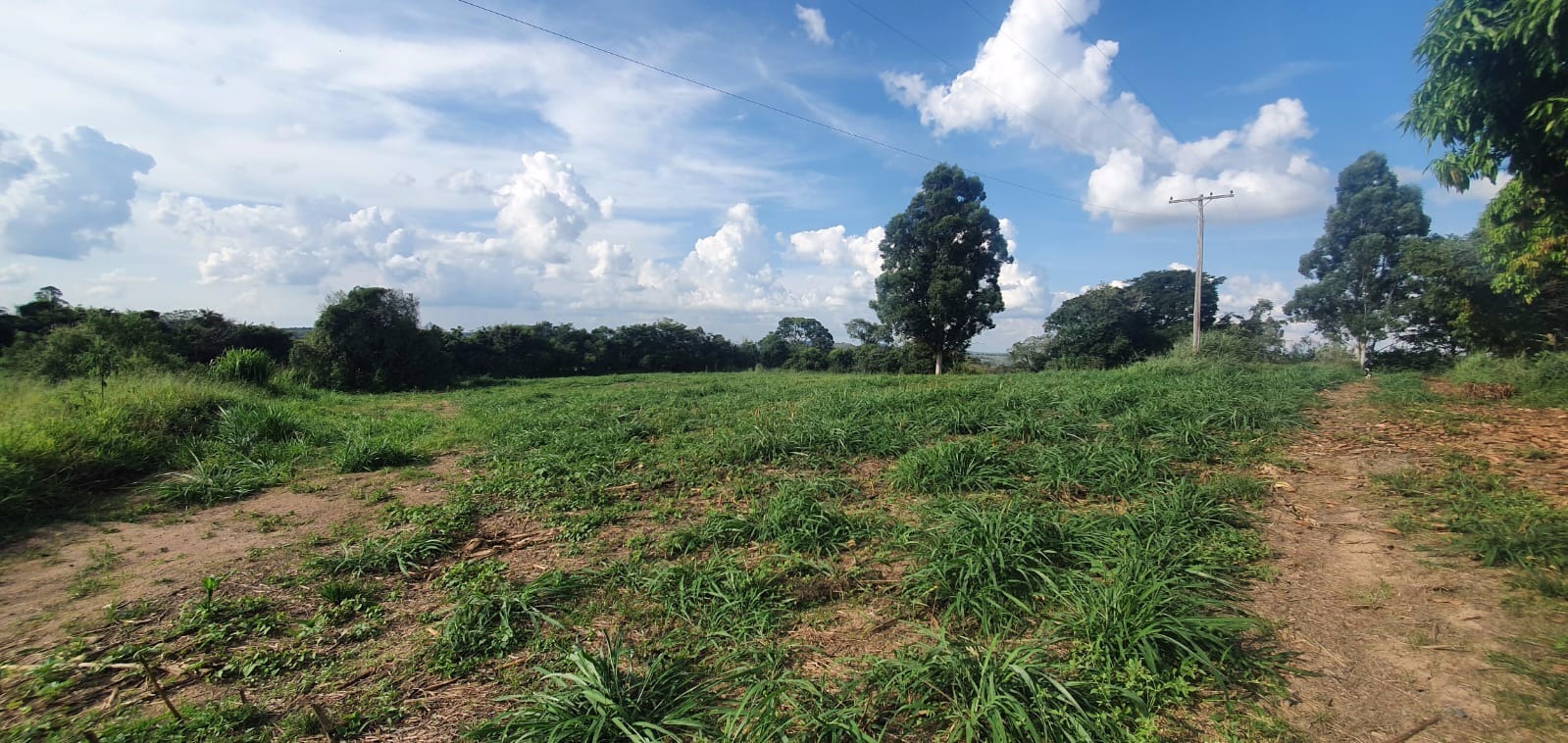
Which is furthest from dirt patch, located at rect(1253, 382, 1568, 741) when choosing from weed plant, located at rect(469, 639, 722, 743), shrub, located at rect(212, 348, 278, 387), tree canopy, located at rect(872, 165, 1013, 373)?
tree canopy, located at rect(872, 165, 1013, 373)

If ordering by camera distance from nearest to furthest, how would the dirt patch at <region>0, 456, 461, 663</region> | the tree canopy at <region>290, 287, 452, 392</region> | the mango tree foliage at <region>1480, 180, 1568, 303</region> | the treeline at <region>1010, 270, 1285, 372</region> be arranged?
1. the dirt patch at <region>0, 456, 461, 663</region>
2. the mango tree foliage at <region>1480, 180, 1568, 303</region>
3. the tree canopy at <region>290, 287, 452, 392</region>
4. the treeline at <region>1010, 270, 1285, 372</region>

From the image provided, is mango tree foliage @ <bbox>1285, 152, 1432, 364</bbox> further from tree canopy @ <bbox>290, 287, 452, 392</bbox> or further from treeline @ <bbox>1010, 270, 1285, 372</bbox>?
tree canopy @ <bbox>290, 287, 452, 392</bbox>

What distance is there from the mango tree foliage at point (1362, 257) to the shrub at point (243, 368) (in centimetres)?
3220

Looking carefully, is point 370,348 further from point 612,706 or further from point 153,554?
point 612,706

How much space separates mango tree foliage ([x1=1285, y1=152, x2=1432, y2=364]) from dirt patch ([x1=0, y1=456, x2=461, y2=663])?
28732 millimetres

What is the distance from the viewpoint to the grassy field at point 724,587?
2.07 metres

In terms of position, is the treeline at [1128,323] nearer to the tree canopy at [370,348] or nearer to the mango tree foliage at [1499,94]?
the mango tree foliage at [1499,94]

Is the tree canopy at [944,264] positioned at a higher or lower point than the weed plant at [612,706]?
higher

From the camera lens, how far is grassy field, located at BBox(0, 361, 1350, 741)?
2.07m

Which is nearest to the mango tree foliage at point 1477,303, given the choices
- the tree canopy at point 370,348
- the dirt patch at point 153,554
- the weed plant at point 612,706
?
the weed plant at point 612,706

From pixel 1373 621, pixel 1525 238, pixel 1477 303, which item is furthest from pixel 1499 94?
pixel 1477 303

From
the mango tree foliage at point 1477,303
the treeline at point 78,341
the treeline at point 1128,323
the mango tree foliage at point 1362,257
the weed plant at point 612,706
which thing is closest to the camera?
the weed plant at point 612,706

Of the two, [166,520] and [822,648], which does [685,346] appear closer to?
[166,520]

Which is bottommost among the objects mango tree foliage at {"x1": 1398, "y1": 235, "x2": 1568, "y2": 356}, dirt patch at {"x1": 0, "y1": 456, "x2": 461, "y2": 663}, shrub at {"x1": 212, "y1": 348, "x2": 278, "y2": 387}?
dirt patch at {"x1": 0, "y1": 456, "x2": 461, "y2": 663}
